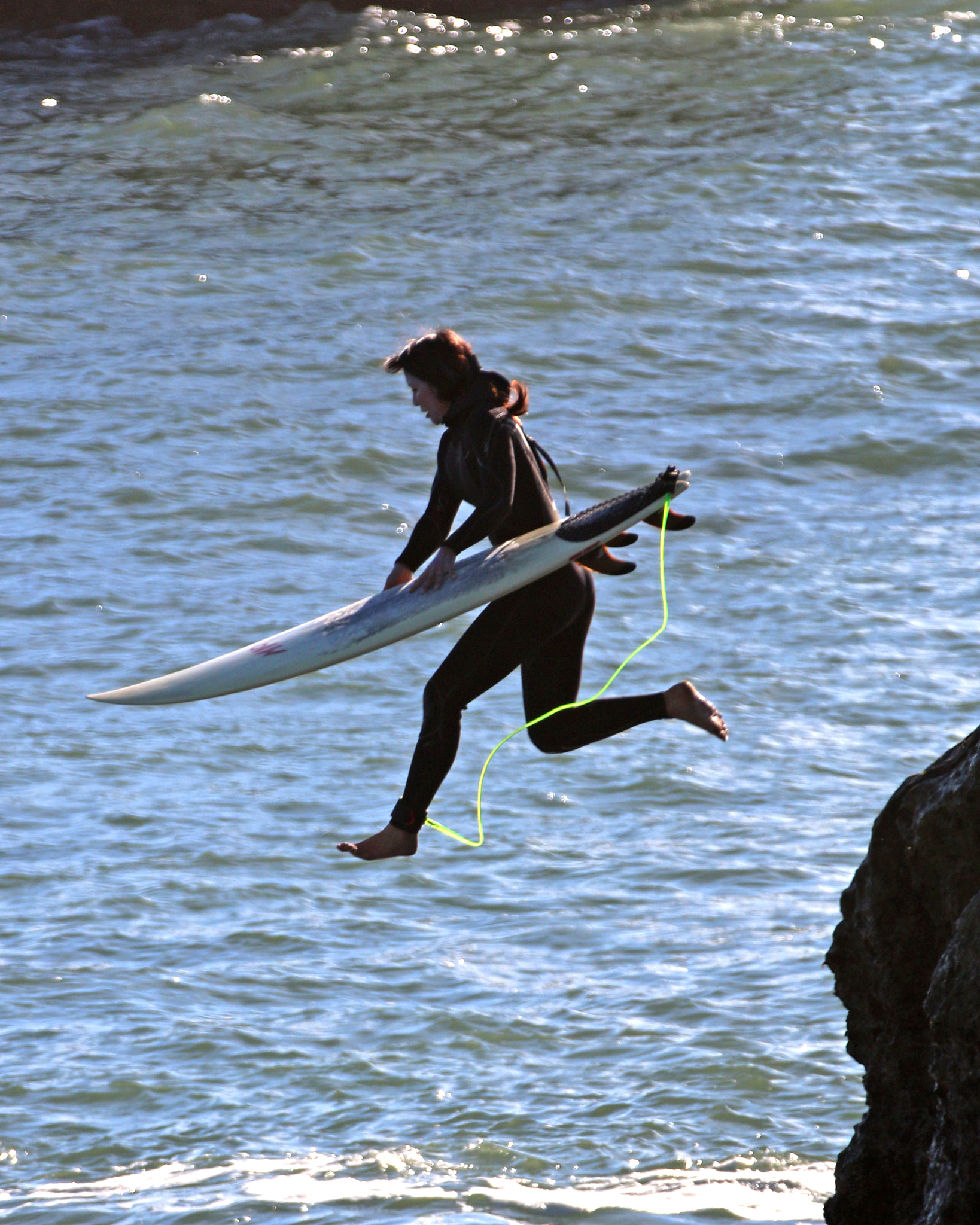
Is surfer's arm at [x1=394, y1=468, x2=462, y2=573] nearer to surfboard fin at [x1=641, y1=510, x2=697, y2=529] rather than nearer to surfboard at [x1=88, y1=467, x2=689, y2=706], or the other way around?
surfboard at [x1=88, y1=467, x2=689, y2=706]

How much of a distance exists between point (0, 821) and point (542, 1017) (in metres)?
5.93

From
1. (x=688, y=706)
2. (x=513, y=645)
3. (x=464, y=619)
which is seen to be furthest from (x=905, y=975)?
(x=464, y=619)

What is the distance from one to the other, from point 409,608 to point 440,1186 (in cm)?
832

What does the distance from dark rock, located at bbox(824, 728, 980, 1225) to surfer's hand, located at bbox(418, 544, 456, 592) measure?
1914mm

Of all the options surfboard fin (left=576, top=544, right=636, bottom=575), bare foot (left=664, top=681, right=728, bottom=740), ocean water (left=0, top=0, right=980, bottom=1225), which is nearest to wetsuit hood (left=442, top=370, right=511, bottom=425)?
surfboard fin (left=576, top=544, right=636, bottom=575)

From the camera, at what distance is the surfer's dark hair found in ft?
18.8

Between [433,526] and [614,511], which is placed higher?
[614,511]

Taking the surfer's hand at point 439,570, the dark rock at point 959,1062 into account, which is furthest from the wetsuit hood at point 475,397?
the dark rock at point 959,1062

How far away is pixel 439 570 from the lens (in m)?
5.74

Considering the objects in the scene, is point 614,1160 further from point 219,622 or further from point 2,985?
point 219,622

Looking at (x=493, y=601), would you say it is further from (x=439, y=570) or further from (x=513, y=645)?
(x=439, y=570)

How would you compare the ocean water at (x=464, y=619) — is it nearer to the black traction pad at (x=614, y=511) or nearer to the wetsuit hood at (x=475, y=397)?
the black traction pad at (x=614, y=511)

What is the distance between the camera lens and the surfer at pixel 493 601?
5.73 meters

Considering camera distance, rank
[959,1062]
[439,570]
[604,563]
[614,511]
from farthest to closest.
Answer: [604,563] → [959,1062] → [439,570] → [614,511]
